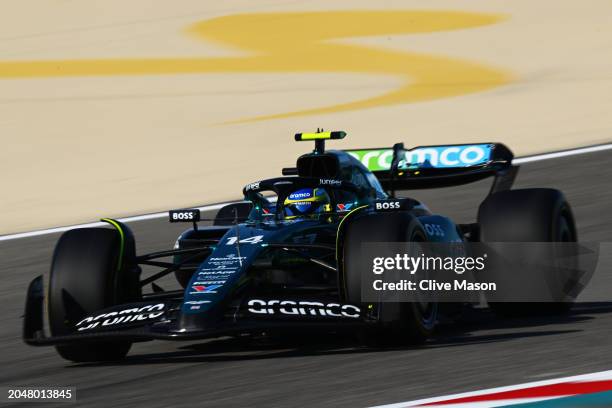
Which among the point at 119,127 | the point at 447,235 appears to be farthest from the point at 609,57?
the point at 447,235

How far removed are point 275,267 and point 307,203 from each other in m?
0.87

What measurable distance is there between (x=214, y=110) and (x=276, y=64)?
3.54 metres

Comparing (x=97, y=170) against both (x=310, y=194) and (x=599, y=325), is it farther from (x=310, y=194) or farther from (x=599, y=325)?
(x=599, y=325)

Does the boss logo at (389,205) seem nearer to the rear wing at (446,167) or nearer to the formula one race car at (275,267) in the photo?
the formula one race car at (275,267)

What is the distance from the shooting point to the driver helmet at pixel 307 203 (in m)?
9.41

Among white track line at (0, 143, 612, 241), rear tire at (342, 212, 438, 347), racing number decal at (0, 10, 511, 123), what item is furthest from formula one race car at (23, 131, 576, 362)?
racing number decal at (0, 10, 511, 123)

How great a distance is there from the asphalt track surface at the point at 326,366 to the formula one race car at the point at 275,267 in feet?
0.79

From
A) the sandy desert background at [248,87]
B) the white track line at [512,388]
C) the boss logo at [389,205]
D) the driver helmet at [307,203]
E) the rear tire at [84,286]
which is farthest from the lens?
the sandy desert background at [248,87]

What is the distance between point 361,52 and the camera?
86.0ft

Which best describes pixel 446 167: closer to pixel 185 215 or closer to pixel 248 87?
pixel 185 215

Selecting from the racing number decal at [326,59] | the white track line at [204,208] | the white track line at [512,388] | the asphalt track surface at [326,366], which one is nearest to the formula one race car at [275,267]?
the asphalt track surface at [326,366]

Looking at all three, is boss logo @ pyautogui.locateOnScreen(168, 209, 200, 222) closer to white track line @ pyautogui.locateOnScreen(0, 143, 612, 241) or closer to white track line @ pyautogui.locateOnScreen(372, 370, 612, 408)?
white track line @ pyautogui.locateOnScreen(372, 370, 612, 408)

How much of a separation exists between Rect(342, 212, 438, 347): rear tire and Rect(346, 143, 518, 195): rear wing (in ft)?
8.73

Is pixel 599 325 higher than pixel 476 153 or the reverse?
the reverse
